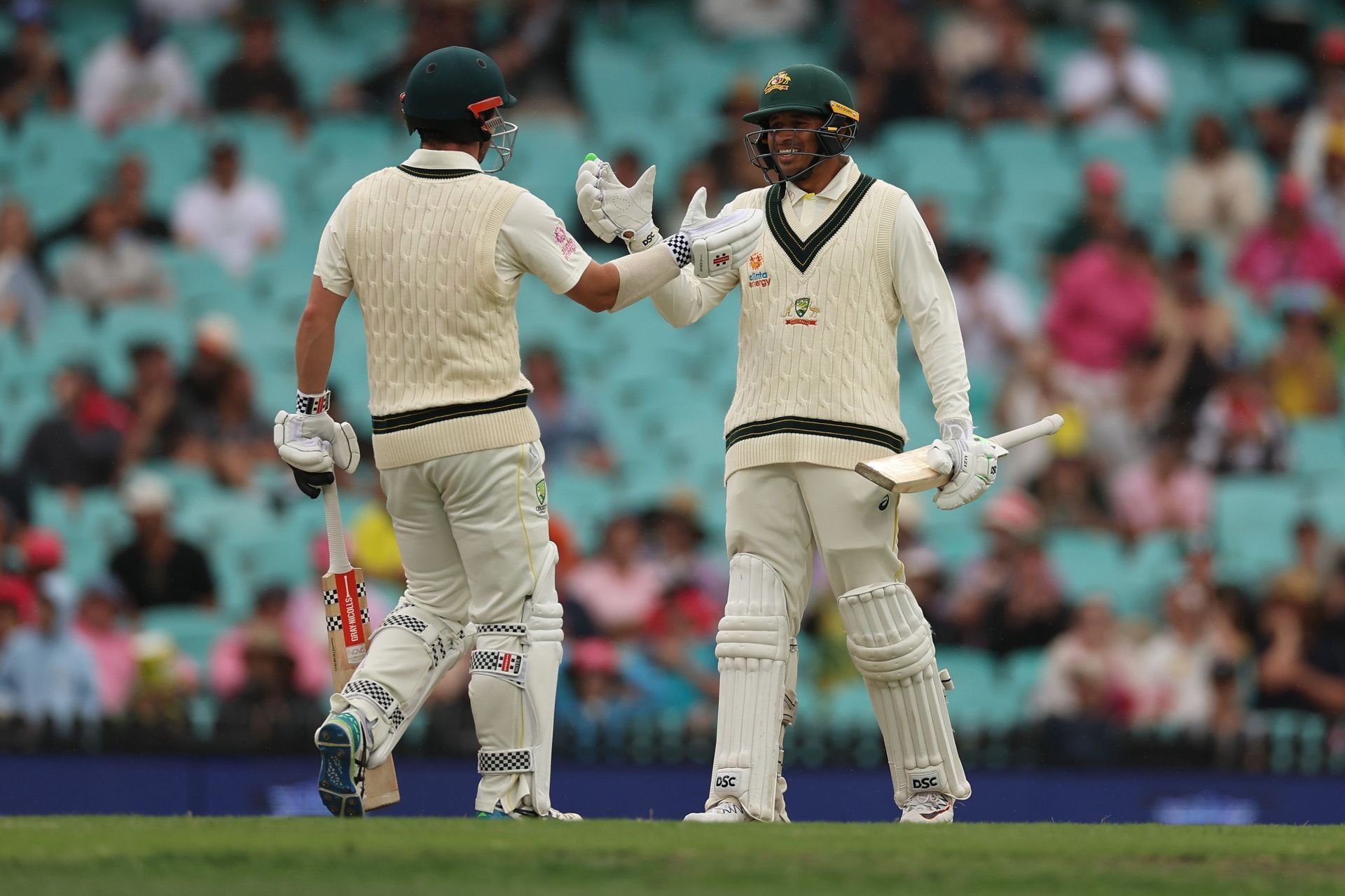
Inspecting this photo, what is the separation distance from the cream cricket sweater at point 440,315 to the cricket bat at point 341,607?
0.40 meters

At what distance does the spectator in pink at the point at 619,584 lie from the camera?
1072cm

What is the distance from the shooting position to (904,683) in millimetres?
6562

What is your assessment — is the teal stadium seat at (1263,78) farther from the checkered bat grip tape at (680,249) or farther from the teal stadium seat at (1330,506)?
the checkered bat grip tape at (680,249)

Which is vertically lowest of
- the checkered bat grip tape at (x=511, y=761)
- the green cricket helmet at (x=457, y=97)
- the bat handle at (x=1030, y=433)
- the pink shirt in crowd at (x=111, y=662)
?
the checkered bat grip tape at (x=511, y=761)

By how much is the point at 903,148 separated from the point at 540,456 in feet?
28.8

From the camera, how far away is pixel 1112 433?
42.1 feet

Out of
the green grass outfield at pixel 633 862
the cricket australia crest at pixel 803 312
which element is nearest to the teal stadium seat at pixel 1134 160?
the cricket australia crest at pixel 803 312

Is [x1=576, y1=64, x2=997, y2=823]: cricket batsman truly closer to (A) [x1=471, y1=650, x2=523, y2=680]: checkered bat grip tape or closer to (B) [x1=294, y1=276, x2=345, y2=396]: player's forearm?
(A) [x1=471, y1=650, x2=523, y2=680]: checkered bat grip tape

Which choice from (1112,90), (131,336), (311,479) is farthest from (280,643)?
(1112,90)

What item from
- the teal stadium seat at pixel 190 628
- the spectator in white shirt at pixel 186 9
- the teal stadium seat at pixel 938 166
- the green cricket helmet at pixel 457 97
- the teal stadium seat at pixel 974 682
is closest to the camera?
the green cricket helmet at pixel 457 97

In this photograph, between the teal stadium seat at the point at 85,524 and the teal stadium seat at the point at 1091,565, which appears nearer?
the teal stadium seat at the point at 85,524

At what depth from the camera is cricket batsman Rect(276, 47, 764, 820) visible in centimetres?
617

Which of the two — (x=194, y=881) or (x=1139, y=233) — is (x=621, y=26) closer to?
(x=1139, y=233)

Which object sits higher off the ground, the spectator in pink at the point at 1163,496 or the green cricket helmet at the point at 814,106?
the green cricket helmet at the point at 814,106
